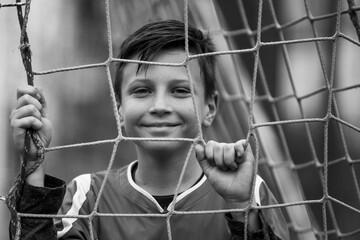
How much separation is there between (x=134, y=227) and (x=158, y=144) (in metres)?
0.17

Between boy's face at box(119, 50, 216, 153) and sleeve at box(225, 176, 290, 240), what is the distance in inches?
6.9

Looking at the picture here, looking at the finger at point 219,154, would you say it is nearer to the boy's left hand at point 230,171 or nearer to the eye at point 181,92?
the boy's left hand at point 230,171

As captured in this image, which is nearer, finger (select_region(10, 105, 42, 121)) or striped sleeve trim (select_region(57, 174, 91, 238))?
finger (select_region(10, 105, 42, 121))

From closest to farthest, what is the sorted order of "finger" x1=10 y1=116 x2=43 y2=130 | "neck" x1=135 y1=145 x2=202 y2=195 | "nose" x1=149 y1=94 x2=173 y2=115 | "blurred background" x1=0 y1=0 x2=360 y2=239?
"finger" x1=10 y1=116 x2=43 y2=130
"nose" x1=149 y1=94 x2=173 y2=115
"neck" x1=135 y1=145 x2=202 y2=195
"blurred background" x1=0 y1=0 x2=360 y2=239

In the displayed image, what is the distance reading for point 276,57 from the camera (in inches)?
156

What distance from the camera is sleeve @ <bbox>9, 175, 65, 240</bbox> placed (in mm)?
1358

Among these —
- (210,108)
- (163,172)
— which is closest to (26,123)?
(163,172)

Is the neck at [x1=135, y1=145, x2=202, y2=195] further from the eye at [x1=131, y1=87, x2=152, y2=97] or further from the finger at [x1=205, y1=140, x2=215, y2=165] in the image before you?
the finger at [x1=205, y1=140, x2=215, y2=165]

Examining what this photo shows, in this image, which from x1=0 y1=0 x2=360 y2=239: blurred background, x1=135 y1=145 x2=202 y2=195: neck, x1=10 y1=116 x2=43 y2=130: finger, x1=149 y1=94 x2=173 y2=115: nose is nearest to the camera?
x1=10 y1=116 x2=43 y2=130: finger

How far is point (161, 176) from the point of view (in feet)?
5.41

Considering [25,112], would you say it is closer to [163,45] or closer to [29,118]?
[29,118]

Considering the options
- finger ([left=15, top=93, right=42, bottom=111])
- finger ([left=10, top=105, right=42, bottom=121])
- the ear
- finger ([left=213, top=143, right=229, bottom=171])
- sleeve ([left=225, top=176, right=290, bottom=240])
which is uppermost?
finger ([left=15, top=93, right=42, bottom=111])

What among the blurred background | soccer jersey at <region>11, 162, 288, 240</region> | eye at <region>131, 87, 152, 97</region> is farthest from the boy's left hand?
the blurred background

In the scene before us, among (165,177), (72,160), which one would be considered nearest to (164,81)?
(165,177)
